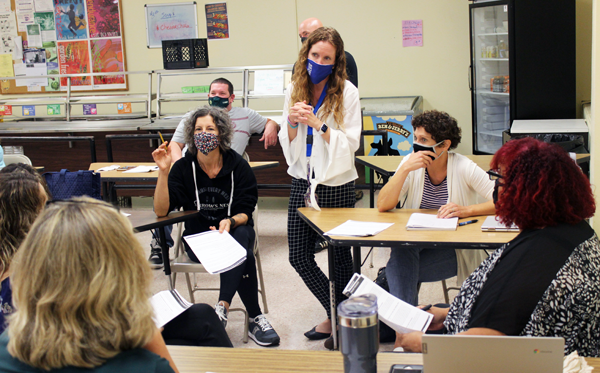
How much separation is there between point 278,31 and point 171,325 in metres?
5.33

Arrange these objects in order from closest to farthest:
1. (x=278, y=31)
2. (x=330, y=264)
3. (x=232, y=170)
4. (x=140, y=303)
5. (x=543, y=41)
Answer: (x=140, y=303), (x=330, y=264), (x=232, y=170), (x=543, y=41), (x=278, y=31)

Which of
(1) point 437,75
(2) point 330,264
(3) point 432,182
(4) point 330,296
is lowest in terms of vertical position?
(4) point 330,296

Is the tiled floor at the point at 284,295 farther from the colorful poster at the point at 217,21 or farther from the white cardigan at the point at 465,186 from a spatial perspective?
the colorful poster at the point at 217,21

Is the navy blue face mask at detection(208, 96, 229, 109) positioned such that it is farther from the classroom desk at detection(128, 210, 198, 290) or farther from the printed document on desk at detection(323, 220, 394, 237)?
the printed document on desk at detection(323, 220, 394, 237)

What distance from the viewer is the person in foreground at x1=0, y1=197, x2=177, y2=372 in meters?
0.85

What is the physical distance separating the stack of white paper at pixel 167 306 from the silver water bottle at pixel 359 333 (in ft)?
2.48

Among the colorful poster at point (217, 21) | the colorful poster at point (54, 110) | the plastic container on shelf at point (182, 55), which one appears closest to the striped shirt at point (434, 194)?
the plastic container on shelf at point (182, 55)

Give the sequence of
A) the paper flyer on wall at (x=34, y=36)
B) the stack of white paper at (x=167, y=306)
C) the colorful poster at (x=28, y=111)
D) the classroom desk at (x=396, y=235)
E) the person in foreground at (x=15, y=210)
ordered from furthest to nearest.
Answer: the paper flyer on wall at (x=34, y=36) < the colorful poster at (x=28, y=111) < the classroom desk at (x=396, y=235) < the stack of white paper at (x=167, y=306) < the person in foreground at (x=15, y=210)

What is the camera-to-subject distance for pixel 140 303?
3.01 feet

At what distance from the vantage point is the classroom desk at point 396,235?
2.00 metres

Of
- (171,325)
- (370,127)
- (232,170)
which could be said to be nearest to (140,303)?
(171,325)

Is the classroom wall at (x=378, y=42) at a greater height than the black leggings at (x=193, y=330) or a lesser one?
greater

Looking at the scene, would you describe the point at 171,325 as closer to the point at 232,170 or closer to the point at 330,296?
the point at 330,296

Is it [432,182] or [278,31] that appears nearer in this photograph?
[432,182]
